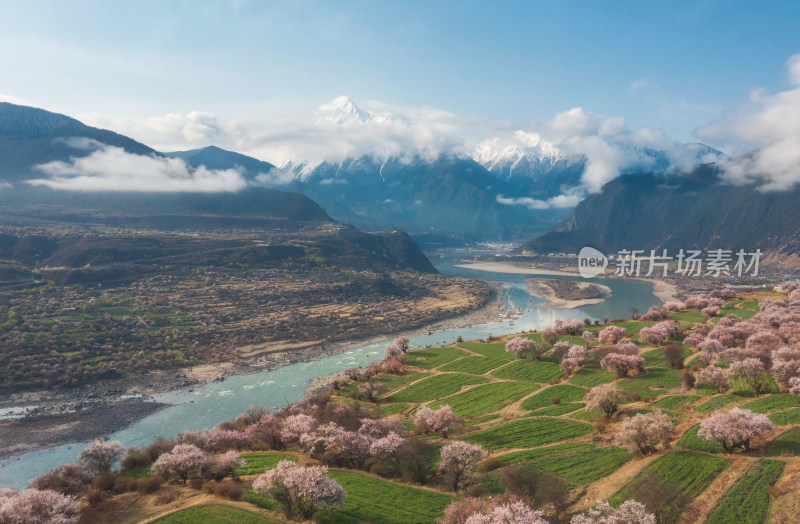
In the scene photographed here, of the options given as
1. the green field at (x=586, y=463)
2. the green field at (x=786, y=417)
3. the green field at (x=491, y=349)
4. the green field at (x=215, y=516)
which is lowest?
the green field at (x=491, y=349)

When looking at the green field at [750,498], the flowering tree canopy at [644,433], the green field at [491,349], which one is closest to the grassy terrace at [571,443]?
the green field at [750,498]

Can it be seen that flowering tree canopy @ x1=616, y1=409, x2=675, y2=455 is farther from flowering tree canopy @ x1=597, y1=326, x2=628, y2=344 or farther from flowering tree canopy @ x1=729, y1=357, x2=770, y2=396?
flowering tree canopy @ x1=597, y1=326, x2=628, y2=344

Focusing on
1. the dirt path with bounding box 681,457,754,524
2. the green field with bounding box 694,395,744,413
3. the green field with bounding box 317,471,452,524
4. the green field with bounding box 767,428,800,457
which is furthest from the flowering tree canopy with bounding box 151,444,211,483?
the green field with bounding box 694,395,744,413

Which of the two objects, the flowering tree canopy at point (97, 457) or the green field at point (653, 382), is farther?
the green field at point (653, 382)

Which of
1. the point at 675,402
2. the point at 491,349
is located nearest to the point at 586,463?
the point at 675,402

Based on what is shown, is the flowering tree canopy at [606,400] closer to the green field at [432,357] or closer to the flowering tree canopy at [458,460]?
the flowering tree canopy at [458,460]

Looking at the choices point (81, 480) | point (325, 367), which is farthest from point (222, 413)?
point (81, 480)

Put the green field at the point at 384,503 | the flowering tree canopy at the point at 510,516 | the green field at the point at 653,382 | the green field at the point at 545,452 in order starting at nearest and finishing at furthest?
the flowering tree canopy at the point at 510,516, the green field at the point at 384,503, the green field at the point at 545,452, the green field at the point at 653,382
